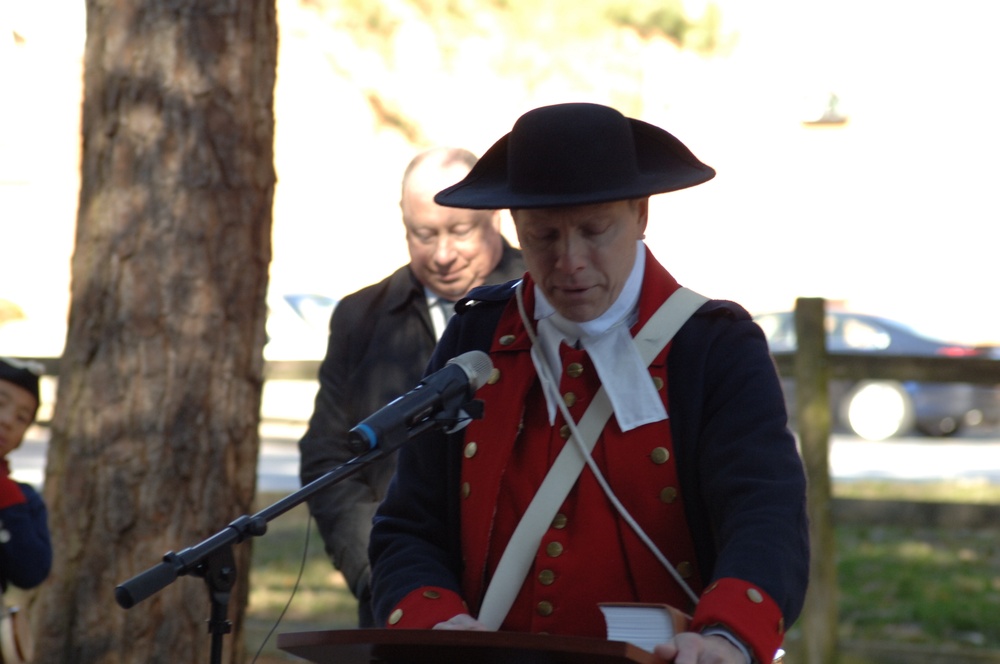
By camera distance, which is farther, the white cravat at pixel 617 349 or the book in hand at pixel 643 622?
the white cravat at pixel 617 349

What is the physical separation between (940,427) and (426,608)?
1884 cm

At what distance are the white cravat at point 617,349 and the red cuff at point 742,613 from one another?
369mm

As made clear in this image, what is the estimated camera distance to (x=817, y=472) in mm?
7094

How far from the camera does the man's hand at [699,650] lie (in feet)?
7.90

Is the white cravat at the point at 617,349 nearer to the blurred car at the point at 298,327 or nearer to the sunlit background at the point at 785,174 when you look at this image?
the blurred car at the point at 298,327

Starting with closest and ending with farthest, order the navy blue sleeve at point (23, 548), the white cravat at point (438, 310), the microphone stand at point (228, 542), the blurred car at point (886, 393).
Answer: the microphone stand at point (228, 542) < the navy blue sleeve at point (23, 548) < the white cravat at point (438, 310) < the blurred car at point (886, 393)

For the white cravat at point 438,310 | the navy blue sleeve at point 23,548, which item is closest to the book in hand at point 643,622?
the white cravat at point 438,310

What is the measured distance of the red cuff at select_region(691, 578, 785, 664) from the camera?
2525mm

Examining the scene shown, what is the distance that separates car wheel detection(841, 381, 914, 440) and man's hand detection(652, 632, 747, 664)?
18145 millimetres

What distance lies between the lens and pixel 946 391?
20609 mm

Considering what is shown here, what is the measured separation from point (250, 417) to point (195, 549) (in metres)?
2.51

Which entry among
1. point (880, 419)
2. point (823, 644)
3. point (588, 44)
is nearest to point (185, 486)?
point (823, 644)

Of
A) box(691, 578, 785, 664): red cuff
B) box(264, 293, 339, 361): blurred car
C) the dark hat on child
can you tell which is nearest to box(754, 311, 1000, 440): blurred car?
box(264, 293, 339, 361): blurred car

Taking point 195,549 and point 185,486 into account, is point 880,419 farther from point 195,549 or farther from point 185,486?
point 195,549
